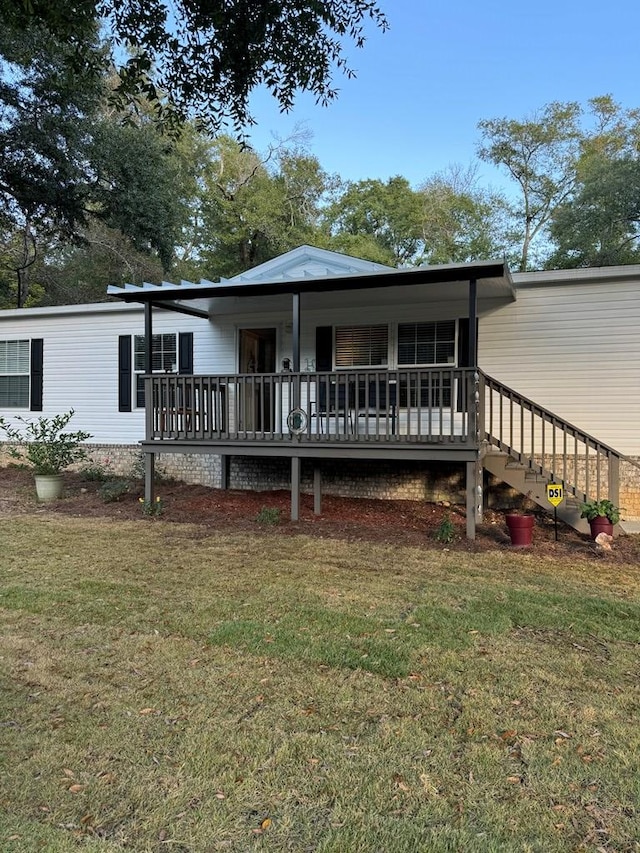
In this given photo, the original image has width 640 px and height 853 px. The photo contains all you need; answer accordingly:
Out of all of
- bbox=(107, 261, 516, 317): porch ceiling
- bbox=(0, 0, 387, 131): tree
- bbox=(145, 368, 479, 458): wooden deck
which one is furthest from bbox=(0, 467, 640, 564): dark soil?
bbox=(0, 0, 387, 131): tree

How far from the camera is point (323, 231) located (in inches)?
1073

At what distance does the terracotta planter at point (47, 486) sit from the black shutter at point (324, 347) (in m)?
4.79

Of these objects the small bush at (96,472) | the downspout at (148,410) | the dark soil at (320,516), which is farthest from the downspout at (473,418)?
the small bush at (96,472)

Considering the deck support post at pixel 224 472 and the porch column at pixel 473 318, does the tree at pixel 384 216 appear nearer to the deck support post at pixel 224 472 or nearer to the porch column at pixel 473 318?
the deck support post at pixel 224 472

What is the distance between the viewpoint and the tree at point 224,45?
16.1 ft

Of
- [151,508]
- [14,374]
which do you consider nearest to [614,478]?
[151,508]

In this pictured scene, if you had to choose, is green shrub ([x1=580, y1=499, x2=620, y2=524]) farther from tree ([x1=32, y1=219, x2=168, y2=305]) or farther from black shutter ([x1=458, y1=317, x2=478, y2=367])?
tree ([x1=32, y1=219, x2=168, y2=305])

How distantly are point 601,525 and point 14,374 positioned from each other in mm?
11281

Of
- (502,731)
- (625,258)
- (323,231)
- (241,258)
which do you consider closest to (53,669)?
(502,731)

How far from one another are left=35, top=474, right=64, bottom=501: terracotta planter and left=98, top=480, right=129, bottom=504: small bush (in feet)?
2.31

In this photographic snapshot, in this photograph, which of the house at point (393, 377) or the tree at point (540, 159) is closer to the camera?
the house at point (393, 377)

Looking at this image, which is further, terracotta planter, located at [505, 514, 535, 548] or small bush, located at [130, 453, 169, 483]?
small bush, located at [130, 453, 169, 483]

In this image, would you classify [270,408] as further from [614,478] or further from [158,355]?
[614,478]

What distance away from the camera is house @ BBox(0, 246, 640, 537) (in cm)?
741
